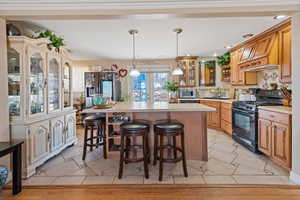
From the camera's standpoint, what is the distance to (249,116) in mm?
3764

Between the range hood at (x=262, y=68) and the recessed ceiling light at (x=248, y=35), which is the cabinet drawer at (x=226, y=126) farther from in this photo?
the recessed ceiling light at (x=248, y=35)

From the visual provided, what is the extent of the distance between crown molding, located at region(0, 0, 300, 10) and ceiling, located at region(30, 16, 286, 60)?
0.89ft

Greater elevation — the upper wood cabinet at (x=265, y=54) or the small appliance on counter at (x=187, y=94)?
the upper wood cabinet at (x=265, y=54)

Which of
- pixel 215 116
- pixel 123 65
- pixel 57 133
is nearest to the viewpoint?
pixel 57 133

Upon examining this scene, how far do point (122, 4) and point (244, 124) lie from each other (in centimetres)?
322

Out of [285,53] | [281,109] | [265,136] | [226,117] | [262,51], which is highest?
[262,51]

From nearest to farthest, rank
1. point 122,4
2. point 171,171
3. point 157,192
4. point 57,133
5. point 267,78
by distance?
1. point 157,192
2. point 122,4
3. point 171,171
4. point 57,133
5. point 267,78

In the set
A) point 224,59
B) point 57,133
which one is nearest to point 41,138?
point 57,133

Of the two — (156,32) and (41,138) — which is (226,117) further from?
(41,138)

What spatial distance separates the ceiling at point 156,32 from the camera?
3277 millimetres

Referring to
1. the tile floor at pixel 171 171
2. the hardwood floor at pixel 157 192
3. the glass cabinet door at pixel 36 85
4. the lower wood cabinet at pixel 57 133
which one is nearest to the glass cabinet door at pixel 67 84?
the lower wood cabinet at pixel 57 133

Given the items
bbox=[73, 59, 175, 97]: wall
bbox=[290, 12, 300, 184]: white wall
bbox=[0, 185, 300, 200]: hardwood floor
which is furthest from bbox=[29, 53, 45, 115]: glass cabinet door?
bbox=[73, 59, 175, 97]: wall

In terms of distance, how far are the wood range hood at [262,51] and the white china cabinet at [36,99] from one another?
3919 millimetres

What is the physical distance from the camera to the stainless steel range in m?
3.64
